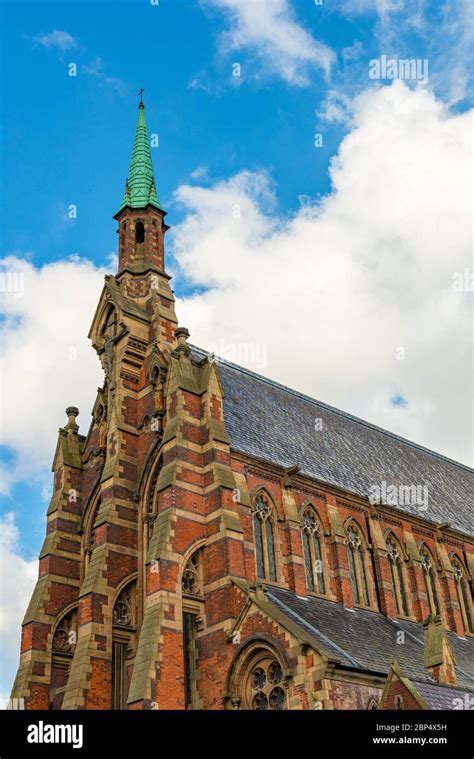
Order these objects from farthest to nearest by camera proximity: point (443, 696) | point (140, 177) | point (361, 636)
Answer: point (140, 177), point (361, 636), point (443, 696)

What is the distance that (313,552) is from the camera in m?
34.0

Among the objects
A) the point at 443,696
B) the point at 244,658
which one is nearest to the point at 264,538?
the point at 244,658

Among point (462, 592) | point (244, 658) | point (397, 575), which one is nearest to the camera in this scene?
point (244, 658)

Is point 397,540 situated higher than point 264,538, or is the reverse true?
point 397,540

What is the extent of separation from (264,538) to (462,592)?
543 inches

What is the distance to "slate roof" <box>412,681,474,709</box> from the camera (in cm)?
2125

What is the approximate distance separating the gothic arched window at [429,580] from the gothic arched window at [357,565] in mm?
4196

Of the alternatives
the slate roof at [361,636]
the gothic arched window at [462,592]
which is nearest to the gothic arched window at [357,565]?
the slate roof at [361,636]

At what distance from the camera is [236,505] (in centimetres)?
3041

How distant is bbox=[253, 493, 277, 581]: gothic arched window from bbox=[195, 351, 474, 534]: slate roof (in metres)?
1.98

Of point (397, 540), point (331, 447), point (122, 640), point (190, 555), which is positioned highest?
point (331, 447)

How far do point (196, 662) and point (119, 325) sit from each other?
15068 millimetres

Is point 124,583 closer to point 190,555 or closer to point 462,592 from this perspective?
point 190,555

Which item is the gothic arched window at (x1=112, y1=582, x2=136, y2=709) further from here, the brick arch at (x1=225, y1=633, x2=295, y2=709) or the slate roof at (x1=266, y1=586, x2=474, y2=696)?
the slate roof at (x1=266, y1=586, x2=474, y2=696)
